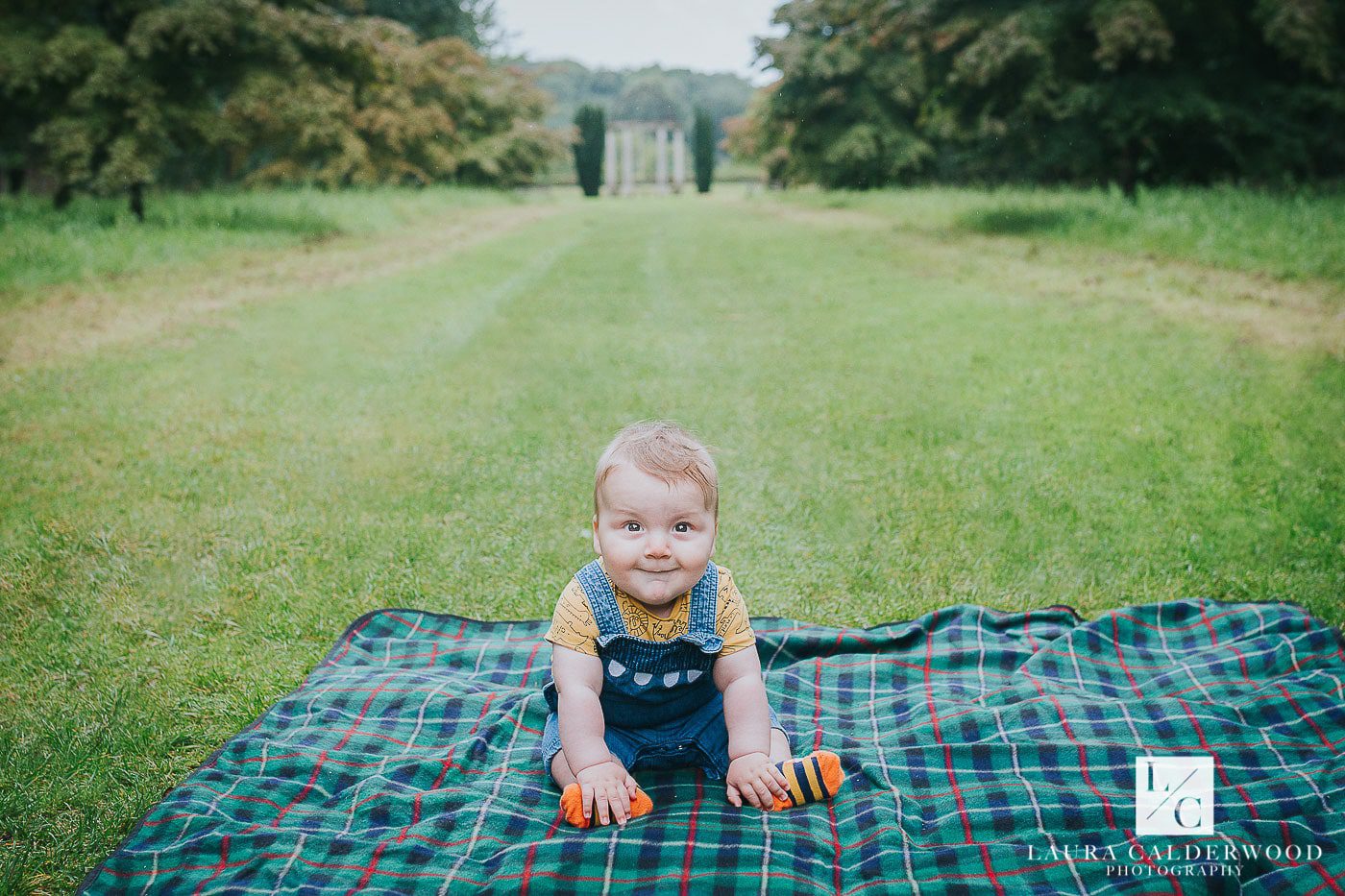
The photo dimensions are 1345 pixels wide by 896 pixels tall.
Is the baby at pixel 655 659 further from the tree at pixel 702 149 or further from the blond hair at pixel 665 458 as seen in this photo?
the tree at pixel 702 149

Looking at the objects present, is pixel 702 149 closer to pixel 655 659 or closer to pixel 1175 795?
pixel 655 659

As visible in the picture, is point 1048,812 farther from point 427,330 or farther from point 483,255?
point 483,255

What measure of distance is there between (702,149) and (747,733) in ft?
73.5

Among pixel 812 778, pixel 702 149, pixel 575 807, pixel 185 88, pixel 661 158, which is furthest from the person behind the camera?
pixel 661 158

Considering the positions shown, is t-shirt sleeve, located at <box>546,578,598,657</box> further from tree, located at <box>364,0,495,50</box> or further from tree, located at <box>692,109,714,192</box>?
tree, located at <box>364,0,495,50</box>

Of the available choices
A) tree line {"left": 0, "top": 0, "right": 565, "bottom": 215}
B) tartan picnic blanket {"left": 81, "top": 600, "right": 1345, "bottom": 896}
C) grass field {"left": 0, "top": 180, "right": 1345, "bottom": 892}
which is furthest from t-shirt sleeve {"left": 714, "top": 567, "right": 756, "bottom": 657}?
tree line {"left": 0, "top": 0, "right": 565, "bottom": 215}

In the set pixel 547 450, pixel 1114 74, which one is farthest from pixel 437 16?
pixel 547 450

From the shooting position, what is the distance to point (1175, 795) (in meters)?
2.22

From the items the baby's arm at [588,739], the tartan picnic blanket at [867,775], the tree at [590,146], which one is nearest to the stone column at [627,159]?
the tree at [590,146]

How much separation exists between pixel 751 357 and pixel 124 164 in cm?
717

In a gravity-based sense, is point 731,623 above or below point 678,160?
below

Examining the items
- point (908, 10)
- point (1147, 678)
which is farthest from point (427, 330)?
point (908, 10)

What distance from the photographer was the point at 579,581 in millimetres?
2248

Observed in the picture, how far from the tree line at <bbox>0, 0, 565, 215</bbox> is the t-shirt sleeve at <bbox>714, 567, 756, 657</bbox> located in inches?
396
